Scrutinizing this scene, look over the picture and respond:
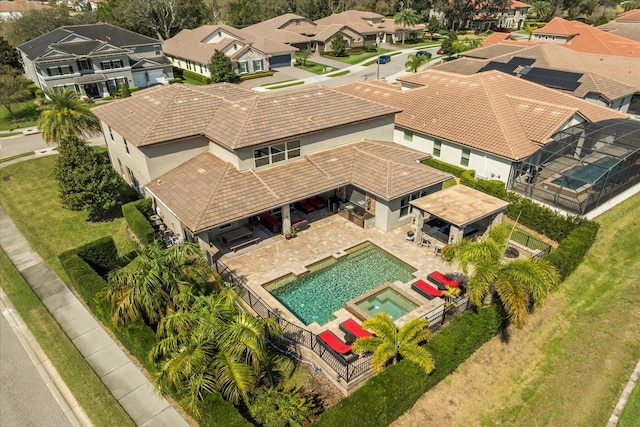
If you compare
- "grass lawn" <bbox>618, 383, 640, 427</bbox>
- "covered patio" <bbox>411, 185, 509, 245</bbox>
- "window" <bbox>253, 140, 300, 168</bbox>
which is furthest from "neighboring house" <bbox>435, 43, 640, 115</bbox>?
"grass lawn" <bbox>618, 383, 640, 427</bbox>

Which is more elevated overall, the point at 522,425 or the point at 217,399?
the point at 217,399

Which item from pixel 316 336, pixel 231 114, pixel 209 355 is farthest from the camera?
pixel 231 114

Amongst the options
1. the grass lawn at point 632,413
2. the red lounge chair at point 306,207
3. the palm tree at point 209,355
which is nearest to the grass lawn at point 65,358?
the palm tree at point 209,355

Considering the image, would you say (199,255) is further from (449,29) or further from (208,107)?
(449,29)

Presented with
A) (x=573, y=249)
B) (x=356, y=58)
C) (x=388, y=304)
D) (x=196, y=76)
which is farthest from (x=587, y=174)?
(x=356, y=58)

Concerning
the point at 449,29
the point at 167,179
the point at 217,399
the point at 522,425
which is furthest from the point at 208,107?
the point at 449,29

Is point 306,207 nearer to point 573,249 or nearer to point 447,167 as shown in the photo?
point 447,167

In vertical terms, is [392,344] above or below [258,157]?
below
